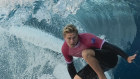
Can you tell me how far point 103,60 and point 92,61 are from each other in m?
0.27

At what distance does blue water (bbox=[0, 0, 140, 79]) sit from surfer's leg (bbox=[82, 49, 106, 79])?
1770 mm

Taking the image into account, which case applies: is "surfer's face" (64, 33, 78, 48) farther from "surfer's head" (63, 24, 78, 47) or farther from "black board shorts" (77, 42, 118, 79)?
"black board shorts" (77, 42, 118, 79)

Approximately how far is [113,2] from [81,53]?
2.07 meters

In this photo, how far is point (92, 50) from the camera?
12.3 ft

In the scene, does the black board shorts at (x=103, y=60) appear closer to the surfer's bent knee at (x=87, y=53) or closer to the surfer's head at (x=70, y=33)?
the surfer's bent knee at (x=87, y=53)

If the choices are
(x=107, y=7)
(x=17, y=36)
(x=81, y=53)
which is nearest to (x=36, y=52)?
(x=17, y=36)

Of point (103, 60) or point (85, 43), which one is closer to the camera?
point (85, 43)

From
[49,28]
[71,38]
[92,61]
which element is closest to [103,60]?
[92,61]

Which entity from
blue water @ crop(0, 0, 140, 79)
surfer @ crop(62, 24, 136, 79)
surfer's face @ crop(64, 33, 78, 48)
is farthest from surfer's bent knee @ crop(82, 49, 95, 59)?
blue water @ crop(0, 0, 140, 79)

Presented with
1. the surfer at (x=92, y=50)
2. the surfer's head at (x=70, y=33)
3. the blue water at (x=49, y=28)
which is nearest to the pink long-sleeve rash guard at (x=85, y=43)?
the surfer at (x=92, y=50)

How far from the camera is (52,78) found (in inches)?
226

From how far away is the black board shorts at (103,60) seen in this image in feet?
12.7

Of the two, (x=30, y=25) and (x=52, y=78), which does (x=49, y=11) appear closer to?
(x=30, y=25)

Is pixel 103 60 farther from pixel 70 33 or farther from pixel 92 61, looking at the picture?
pixel 70 33
